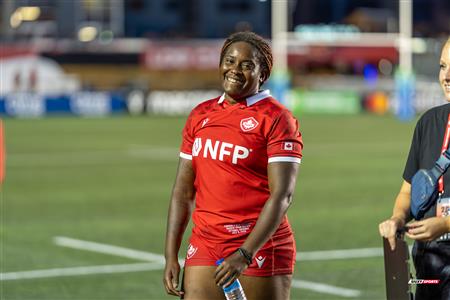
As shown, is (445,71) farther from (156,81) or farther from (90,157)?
(156,81)

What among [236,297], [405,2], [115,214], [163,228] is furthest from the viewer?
[405,2]

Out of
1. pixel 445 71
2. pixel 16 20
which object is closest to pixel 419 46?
pixel 16 20

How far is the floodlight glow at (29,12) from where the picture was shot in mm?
52156

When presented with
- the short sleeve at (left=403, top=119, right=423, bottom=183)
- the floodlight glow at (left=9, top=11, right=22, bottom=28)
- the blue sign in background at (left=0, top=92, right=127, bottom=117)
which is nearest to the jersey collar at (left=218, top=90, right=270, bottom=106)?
the short sleeve at (left=403, top=119, right=423, bottom=183)

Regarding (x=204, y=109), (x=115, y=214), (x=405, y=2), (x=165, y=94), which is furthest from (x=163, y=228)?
(x=165, y=94)

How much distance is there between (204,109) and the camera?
588 centimetres

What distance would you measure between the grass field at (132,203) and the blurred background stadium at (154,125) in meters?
0.03

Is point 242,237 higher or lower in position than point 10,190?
higher

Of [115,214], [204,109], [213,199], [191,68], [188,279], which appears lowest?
[191,68]

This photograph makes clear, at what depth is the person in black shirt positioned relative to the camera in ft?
17.7

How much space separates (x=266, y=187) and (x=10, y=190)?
1298 cm

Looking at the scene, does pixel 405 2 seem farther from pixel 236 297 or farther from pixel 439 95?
pixel 236 297

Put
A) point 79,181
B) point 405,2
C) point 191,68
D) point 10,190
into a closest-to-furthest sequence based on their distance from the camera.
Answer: point 10,190 < point 79,181 < point 405,2 < point 191,68

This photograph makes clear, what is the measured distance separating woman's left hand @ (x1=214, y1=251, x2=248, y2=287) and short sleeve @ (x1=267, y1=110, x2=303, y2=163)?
501mm
